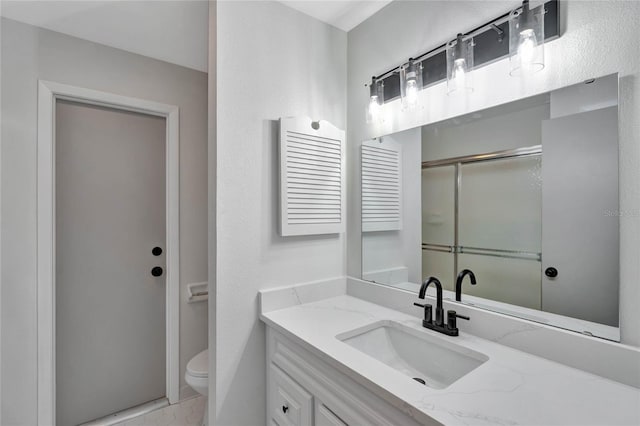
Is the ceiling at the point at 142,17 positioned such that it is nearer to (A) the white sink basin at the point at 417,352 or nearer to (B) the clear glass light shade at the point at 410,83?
(B) the clear glass light shade at the point at 410,83

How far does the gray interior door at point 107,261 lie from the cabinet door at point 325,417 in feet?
5.30

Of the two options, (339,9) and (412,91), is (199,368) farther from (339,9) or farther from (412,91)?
(339,9)

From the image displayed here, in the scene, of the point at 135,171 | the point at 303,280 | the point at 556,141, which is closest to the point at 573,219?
the point at 556,141

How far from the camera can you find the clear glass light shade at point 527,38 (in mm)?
997

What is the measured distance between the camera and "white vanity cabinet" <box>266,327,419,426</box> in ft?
2.92

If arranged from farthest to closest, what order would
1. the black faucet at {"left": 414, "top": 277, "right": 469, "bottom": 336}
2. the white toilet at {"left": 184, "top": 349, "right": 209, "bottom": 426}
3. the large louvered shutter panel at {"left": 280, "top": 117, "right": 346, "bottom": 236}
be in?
the white toilet at {"left": 184, "top": 349, "right": 209, "bottom": 426} < the large louvered shutter panel at {"left": 280, "top": 117, "right": 346, "bottom": 236} < the black faucet at {"left": 414, "top": 277, "right": 469, "bottom": 336}

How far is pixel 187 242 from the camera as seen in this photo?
7.28 feet

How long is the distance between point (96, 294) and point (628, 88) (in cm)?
275

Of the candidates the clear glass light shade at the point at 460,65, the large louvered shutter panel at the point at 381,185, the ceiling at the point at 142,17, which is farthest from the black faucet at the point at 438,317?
the ceiling at the point at 142,17

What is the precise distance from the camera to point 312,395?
1125 mm

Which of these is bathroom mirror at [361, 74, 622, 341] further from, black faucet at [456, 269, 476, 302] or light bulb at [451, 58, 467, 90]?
light bulb at [451, 58, 467, 90]

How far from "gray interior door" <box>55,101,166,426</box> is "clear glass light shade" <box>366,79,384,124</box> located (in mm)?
1555

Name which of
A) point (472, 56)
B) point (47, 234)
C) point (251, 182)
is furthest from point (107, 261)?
point (472, 56)

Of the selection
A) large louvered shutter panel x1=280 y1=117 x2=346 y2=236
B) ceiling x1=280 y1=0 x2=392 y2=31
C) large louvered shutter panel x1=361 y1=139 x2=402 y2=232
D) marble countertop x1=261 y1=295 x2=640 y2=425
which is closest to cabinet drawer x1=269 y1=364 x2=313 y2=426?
marble countertop x1=261 y1=295 x2=640 y2=425
